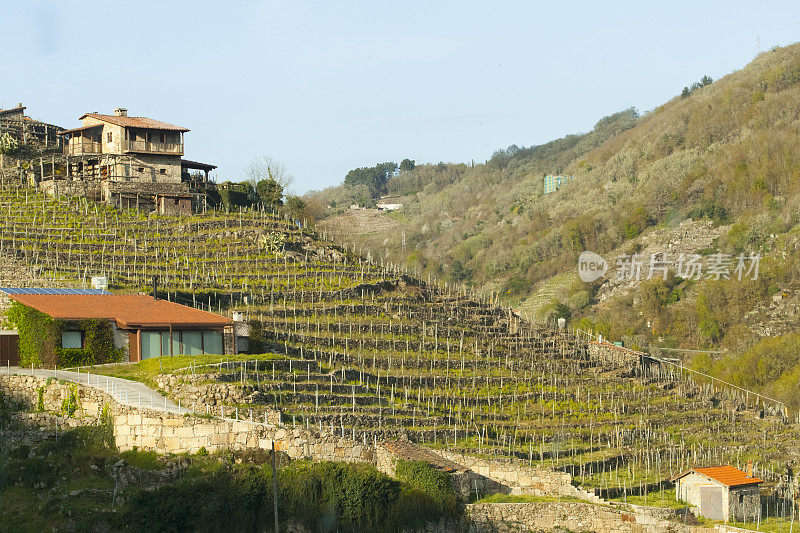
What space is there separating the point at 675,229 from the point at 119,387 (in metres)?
89.1

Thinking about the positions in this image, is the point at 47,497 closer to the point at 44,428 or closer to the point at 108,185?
the point at 44,428

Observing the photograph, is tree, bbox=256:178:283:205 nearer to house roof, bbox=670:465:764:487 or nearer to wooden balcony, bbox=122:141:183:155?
wooden balcony, bbox=122:141:183:155

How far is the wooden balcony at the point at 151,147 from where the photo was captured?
70875 millimetres

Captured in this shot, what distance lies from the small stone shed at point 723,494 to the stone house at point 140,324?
65.6 feet

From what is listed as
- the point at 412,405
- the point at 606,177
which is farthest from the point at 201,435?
the point at 606,177

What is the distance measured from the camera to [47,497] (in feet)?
118

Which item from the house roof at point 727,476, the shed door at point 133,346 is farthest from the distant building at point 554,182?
the shed door at point 133,346

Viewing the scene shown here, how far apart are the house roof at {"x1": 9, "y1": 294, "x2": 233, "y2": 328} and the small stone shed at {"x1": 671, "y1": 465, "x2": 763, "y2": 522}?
2022 cm

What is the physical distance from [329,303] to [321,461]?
21503mm

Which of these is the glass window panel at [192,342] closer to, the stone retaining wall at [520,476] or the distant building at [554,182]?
the stone retaining wall at [520,476]

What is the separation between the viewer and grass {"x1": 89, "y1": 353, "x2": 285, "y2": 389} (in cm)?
4250

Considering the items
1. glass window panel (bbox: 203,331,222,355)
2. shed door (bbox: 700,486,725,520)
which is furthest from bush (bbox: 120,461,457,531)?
glass window panel (bbox: 203,331,222,355)

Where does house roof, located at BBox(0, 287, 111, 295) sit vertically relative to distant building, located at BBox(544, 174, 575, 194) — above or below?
below

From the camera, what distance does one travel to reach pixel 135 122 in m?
72.4
